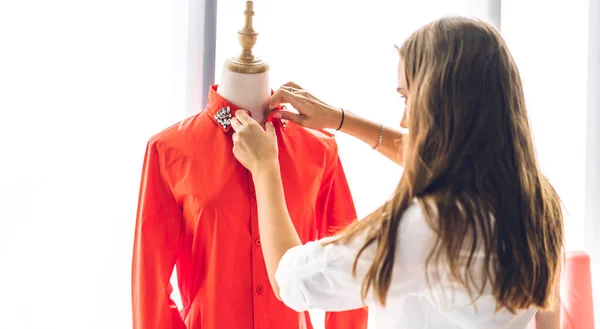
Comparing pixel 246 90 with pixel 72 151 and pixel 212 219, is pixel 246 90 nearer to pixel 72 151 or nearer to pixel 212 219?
pixel 212 219

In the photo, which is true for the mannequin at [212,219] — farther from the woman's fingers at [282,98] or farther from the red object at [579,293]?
the red object at [579,293]

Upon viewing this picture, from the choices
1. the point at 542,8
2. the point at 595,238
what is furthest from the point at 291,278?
the point at 542,8

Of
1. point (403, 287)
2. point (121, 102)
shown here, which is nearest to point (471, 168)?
point (403, 287)

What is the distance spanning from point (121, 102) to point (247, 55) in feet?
1.57

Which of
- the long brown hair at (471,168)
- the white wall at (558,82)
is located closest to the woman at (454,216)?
the long brown hair at (471,168)

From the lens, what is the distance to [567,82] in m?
1.88

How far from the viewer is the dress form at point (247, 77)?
4.50 feet

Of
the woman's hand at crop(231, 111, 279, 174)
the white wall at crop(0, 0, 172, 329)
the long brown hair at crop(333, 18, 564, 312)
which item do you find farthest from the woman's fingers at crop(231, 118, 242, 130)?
the white wall at crop(0, 0, 172, 329)

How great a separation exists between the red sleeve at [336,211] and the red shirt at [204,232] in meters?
0.10

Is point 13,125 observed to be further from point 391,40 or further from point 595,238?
point 595,238

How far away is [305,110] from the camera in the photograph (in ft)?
4.59

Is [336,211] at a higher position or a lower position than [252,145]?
lower

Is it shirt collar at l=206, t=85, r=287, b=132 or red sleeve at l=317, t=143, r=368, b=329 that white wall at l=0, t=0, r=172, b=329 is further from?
red sleeve at l=317, t=143, r=368, b=329

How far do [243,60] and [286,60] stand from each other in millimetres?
454
